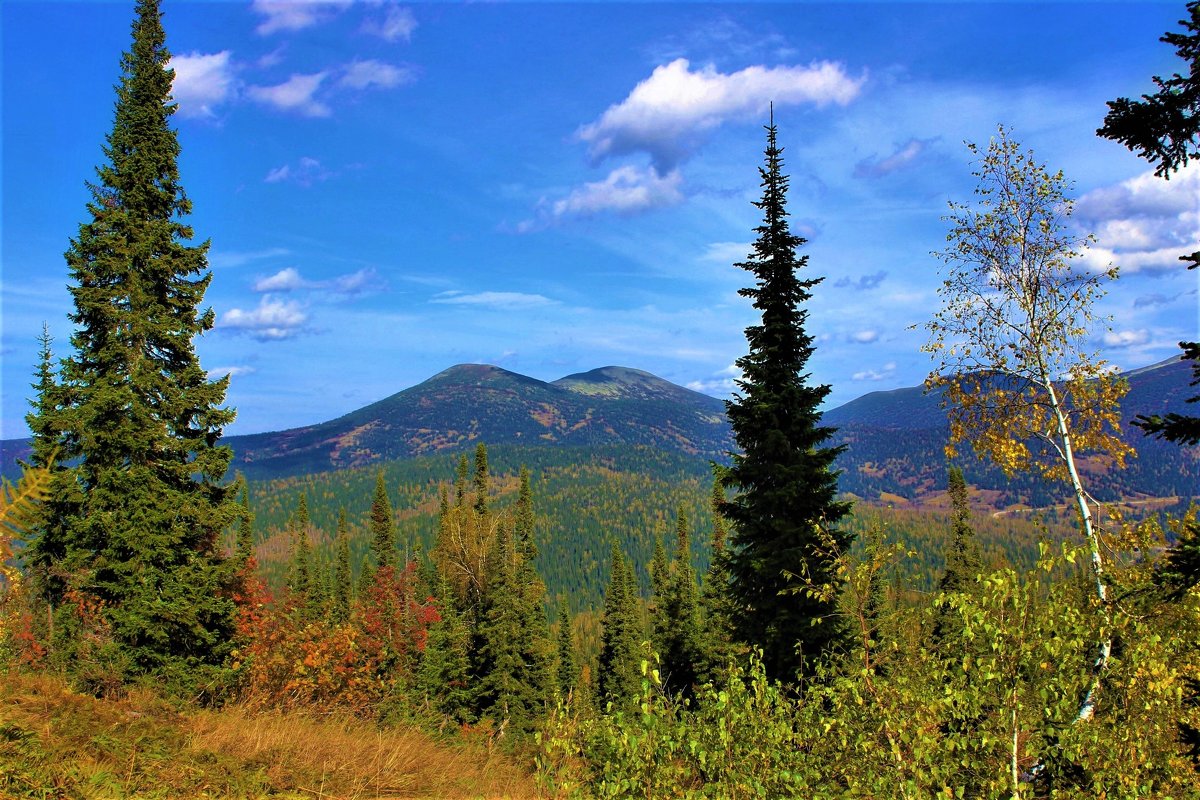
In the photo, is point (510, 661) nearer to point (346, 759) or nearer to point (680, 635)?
point (680, 635)

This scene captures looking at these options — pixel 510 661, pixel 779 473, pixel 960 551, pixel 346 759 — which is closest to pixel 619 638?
pixel 510 661

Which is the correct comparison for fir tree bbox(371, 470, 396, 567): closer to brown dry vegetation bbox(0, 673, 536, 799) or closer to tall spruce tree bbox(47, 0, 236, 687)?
tall spruce tree bbox(47, 0, 236, 687)

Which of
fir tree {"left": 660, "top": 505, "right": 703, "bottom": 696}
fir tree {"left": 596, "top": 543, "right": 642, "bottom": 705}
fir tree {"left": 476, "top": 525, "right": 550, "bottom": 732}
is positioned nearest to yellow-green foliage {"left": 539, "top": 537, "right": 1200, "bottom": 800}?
fir tree {"left": 476, "top": 525, "right": 550, "bottom": 732}

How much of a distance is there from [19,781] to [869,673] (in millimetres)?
8748

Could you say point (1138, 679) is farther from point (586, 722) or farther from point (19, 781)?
point (19, 781)

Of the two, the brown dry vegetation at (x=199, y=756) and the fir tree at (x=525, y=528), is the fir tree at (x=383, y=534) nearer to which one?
the fir tree at (x=525, y=528)

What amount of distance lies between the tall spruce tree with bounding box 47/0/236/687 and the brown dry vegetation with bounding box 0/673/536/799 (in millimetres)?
10132

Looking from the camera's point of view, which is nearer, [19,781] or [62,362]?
[19,781]

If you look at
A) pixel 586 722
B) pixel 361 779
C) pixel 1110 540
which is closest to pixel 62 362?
pixel 361 779

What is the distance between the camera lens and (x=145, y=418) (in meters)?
19.9

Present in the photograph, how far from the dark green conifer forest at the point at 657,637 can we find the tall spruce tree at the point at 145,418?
0.09 meters

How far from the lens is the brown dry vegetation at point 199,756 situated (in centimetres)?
746

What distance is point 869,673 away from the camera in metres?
6.97

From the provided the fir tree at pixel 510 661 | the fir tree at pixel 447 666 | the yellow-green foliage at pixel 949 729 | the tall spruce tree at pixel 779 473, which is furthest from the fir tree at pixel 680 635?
the yellow-green foliage at pixel 949 729
